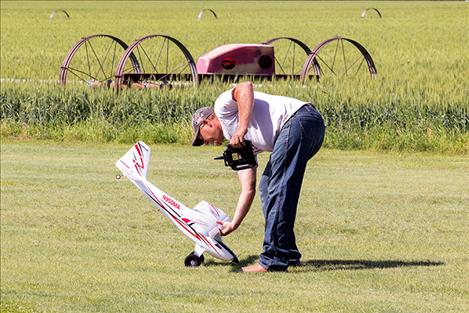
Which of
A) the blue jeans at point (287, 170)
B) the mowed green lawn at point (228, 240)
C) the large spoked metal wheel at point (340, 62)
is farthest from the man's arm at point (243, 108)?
the large spoked metal wheel at point (340, 62)

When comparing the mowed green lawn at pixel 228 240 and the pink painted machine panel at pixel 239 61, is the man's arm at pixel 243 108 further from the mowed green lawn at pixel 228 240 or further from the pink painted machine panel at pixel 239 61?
the pink painted machine panel at pixel 239 61

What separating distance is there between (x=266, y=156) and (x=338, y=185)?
124 inches

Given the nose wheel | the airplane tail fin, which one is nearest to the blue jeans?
the nose wheel

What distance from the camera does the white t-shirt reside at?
8844 millimetres

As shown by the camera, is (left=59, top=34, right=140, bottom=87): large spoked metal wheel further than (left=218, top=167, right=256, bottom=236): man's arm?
Yes

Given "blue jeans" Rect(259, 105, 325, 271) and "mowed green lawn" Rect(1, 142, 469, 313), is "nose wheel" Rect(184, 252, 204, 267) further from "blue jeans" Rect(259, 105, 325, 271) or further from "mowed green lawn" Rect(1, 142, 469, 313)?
"blue jeans" Rect(259, 105, 325, 271)

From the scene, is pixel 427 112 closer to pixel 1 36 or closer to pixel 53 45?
pixel 53 45

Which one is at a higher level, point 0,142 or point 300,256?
point 300,256

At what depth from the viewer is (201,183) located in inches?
618

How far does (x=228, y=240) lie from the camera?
1152cm

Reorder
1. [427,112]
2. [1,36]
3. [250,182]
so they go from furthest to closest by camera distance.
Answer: [1,36] < [427,112] < [250,182]

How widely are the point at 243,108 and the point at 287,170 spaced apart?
0.68 metres

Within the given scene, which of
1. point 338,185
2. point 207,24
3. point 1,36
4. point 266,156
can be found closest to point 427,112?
point 266,156

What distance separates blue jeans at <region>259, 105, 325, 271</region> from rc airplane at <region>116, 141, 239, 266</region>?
0.55 m
